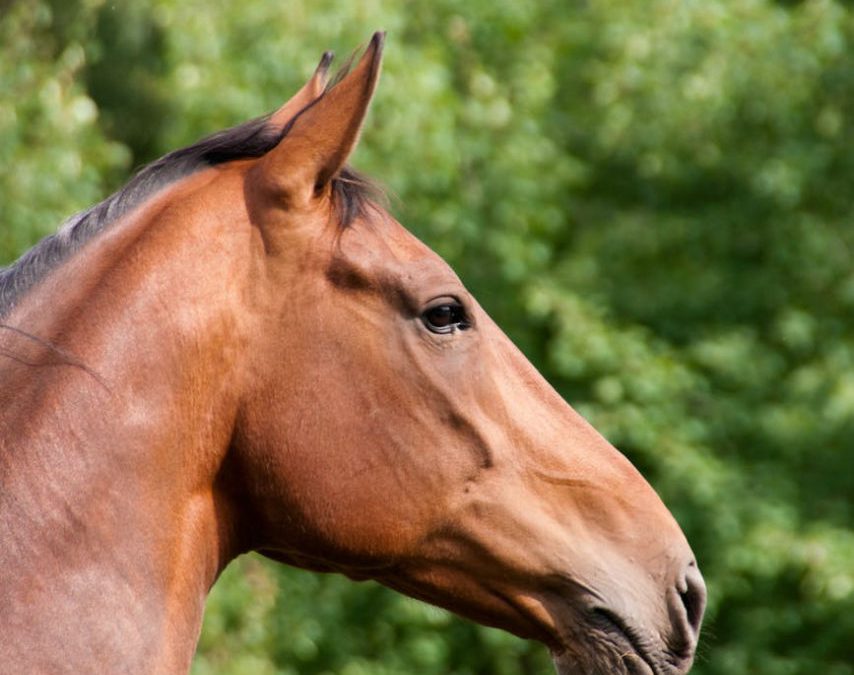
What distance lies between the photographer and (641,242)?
10430 mm

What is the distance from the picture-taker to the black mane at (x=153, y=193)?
240 cm

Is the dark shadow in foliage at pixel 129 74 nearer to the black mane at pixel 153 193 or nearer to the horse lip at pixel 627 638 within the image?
the black mane at pixel 153 193

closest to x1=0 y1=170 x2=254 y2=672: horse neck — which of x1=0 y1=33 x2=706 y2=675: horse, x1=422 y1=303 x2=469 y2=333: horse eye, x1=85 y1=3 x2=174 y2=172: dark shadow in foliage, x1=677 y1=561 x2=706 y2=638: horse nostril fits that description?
x1=0 y1=33 x2=706 y2=675: horse

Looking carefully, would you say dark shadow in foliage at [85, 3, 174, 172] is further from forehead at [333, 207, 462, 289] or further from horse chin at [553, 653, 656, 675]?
horse chin at [553, 653, 656, 675]

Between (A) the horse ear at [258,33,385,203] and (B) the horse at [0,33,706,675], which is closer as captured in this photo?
(B) the horse at [0,33,706,675]

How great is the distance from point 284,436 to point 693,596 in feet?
2.92

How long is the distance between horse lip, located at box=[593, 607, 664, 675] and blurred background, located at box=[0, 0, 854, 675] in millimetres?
5460

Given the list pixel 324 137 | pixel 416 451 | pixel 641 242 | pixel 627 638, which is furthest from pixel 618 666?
pixel 641 242

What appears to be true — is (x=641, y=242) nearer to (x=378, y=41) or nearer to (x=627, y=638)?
(x=627, y=638)

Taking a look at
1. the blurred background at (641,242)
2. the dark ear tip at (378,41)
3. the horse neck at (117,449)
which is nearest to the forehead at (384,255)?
the horse neck at (117,449)

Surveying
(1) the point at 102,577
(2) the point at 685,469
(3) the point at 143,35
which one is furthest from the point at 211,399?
(3) the point at 143,35

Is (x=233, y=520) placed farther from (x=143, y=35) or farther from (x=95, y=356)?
(x=143, y=35)

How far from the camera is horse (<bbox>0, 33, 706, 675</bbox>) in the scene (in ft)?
7.38

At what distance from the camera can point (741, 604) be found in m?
9.50
